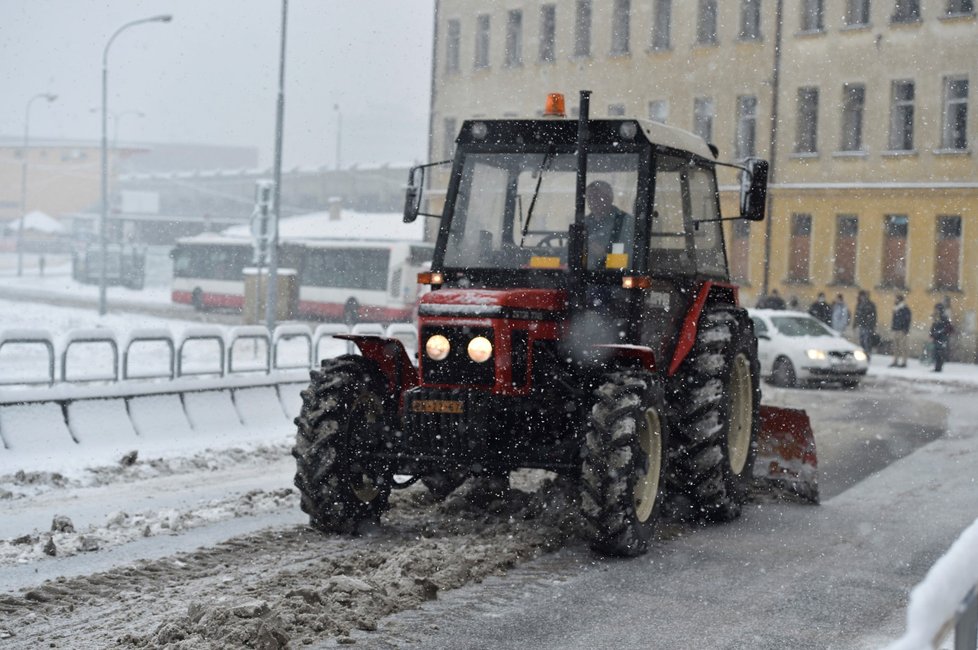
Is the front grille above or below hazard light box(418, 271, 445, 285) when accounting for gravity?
below

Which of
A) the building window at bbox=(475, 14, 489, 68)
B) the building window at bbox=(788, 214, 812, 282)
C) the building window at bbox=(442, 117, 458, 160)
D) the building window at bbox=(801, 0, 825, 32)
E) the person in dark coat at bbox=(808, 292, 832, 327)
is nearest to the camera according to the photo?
the person in dark coat at bbox=(808, 292, 832, 327)

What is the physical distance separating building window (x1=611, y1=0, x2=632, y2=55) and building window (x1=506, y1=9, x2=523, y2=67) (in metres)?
3.69

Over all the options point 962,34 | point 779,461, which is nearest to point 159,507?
point 779,461

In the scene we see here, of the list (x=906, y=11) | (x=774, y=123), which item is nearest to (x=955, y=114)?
(x=906, y=11)

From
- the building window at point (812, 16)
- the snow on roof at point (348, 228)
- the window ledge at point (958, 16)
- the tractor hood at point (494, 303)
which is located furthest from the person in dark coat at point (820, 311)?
the tractor hood at point (494, 303)

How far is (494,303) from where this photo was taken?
9039 mm

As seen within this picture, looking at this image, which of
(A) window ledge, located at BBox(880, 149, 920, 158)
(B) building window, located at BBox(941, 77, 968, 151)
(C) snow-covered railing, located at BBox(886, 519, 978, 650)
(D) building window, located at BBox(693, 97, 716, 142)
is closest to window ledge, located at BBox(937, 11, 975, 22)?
(B) building window, located at BBox(941, 77, 968, 151)

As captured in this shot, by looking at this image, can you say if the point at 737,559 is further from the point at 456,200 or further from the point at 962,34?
the point at 962,34

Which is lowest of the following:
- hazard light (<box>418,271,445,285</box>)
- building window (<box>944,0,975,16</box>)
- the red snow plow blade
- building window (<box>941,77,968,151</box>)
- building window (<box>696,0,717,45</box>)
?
the red snow plow blade

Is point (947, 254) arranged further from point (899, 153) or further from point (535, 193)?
point (535, 193)

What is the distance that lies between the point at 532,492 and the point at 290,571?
10.7 feet

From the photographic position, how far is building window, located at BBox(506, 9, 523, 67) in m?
50.4

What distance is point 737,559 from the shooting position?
29.7ft

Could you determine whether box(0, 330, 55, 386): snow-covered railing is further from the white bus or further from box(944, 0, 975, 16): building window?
box(944, 0, 975, 16): building window
